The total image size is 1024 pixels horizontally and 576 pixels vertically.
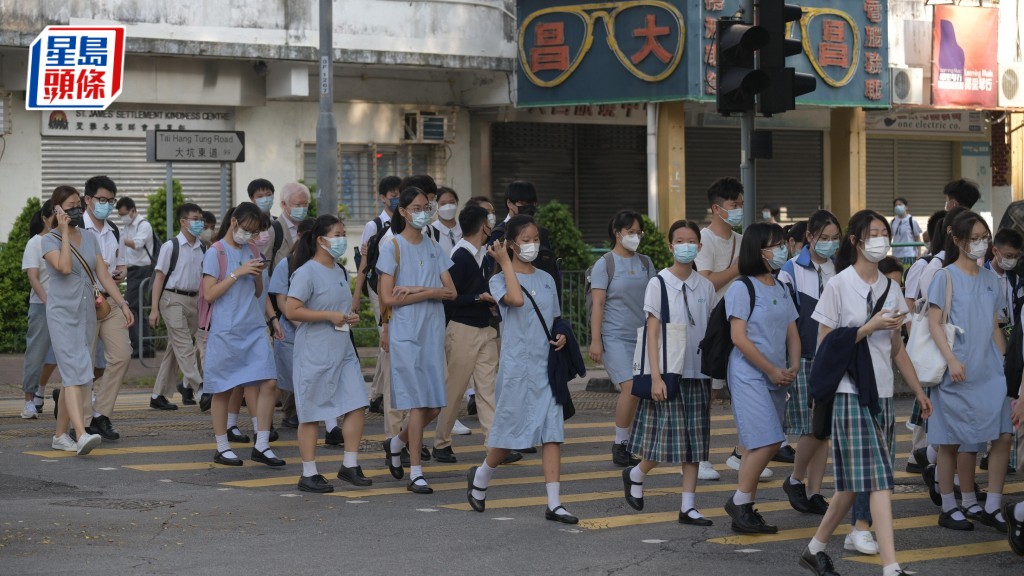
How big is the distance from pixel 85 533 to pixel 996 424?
15.4ft

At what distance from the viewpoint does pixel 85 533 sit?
8.59 meters

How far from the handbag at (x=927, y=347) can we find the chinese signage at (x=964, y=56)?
21.2 m

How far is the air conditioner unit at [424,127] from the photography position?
2623 cm

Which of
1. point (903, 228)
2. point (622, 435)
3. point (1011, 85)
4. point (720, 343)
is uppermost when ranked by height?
point (1011, 85)

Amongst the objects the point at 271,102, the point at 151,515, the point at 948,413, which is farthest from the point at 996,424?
the point at 271,102

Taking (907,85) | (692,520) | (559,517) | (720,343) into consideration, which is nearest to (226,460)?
(559,517)

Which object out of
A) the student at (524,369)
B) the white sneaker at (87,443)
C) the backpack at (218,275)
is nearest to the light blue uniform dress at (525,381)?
the student at (524,369)

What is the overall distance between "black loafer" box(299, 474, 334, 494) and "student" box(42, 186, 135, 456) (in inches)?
77.9

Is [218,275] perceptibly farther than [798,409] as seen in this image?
Yes

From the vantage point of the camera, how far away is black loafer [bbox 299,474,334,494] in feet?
33.0

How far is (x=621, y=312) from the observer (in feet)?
36.7

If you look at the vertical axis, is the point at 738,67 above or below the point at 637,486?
above

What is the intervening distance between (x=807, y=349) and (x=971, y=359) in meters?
1.64

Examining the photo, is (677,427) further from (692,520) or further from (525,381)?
(525,381)
